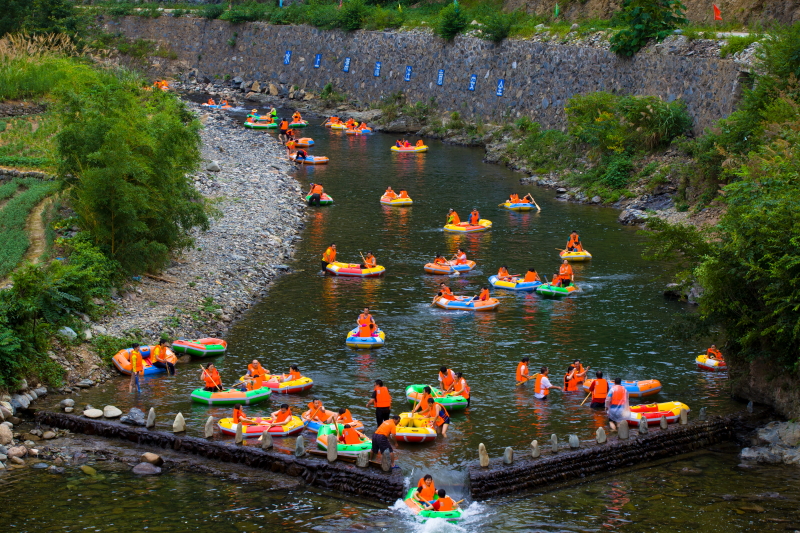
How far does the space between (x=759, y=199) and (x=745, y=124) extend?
16.8 meters

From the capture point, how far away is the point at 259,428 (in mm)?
20344

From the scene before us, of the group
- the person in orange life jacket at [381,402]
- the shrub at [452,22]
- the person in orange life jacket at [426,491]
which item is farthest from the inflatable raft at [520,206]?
the person in orange life jacket at [426,491]

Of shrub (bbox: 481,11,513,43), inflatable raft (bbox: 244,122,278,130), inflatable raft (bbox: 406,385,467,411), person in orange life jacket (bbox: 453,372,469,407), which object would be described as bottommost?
inflatable raft (bbox: 406,385,467,411)

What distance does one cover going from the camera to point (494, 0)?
221 feet

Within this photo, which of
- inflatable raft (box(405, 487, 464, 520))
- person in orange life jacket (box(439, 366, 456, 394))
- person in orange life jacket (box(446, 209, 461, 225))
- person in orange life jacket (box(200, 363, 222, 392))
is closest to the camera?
inflatable raft (box(405, 487, 464, 520))

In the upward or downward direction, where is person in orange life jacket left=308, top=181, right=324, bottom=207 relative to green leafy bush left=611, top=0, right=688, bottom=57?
downward

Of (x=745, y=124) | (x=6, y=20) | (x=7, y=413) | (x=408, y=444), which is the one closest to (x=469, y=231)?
(x=745, y=124)

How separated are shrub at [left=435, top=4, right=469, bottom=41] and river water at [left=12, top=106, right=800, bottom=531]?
22.2m

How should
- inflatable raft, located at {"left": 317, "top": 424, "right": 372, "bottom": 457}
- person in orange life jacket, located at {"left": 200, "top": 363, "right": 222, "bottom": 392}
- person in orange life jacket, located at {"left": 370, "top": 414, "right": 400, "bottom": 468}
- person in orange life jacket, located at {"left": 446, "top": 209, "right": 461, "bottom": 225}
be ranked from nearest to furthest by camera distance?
person in orange life jacket, located at {"left": 370, "top": 414, "right": 400, "bottom": 468}
inflatable raft, located at {"left": 317, "top": 424, "right": 372, "bottom": 457}
person in orange life jacket, located at {"left": 200, "top": 363, "right": 222, "bottom": 392}
person in orange life jacket, located at {"left": 446, "top": 209, "right": 461, "bottom": 225}

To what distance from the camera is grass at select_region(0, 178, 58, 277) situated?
85.8 ft

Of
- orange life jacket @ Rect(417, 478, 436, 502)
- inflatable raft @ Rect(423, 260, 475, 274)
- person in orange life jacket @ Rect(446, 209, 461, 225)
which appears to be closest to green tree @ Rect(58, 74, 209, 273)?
inflatable raft @ Rect(423, 260, 475, 274)

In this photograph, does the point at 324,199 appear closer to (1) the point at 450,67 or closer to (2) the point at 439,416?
(1) the point at 450,67

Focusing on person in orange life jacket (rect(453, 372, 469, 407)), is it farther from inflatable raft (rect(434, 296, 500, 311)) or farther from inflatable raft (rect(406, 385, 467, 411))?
inflatable raft (rect(434, 296, 500, 311))

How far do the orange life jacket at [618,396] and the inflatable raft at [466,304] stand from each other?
842 cm
